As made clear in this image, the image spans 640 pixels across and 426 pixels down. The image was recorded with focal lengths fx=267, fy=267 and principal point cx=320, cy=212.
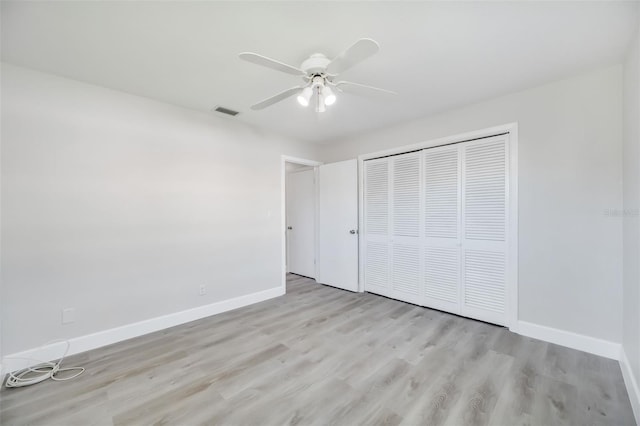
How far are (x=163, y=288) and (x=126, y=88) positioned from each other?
6.91 ft

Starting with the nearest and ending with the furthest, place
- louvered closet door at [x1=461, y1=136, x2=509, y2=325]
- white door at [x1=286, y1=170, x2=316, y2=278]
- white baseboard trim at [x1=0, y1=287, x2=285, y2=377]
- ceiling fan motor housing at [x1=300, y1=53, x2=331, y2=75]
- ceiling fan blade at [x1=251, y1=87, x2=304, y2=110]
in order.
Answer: ceiling fan motor housing at [x1=300, y1=53, x2=331, y2=75] → ceiling fan blade at [x1=251, y1=87, x2=304, y2=110] → white baseboard trim at [x1=0, y1=287, x2=285, y2=377] → louvered closet door at [x1=461, y1=136, x2=509, y2=325] → white door at [x1=286, y1=170, x2=316, y2=278]

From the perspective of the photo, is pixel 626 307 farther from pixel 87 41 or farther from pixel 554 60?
pixel 87 41

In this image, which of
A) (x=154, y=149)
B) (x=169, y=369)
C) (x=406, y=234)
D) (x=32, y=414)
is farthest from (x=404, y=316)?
(x=154, y=149)

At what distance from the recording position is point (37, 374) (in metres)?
2.14

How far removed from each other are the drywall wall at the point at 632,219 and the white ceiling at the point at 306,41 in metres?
0.30

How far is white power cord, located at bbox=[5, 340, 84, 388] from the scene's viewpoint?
2.02 meters

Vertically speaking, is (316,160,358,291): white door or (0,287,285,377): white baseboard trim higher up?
(316,160,358,291): white door

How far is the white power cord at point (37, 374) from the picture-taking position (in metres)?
2.02

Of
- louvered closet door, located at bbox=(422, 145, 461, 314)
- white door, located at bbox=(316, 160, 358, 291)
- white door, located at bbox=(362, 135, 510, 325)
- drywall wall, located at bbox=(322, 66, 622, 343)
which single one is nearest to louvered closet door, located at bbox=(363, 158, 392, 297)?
white door, located at bbox=(362, 135, 510, 325)

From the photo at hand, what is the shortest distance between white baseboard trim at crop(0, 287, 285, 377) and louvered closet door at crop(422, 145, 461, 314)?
2404 millimetres

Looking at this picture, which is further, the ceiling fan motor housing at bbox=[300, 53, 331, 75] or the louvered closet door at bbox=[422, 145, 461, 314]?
the louvered closet door at bbox=[422, 145, 461, 314]

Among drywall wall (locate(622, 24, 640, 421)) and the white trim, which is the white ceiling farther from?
the white trim

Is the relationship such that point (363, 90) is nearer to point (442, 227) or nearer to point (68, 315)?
point (442, 227)

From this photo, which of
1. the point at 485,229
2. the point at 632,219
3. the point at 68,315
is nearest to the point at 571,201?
the point at 632,219
